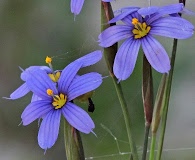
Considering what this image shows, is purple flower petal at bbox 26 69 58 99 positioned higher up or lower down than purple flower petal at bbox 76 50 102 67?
lower down

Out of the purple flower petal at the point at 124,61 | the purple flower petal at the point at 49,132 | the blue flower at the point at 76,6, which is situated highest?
the blue flower at the point at 76,6

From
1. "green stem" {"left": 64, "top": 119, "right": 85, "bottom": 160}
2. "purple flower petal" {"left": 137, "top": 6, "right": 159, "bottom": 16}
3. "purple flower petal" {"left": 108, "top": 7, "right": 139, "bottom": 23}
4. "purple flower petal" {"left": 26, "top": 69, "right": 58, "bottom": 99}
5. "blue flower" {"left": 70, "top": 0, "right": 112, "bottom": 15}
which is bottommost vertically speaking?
"green stem" {"left": 64, "top": 119, "right": 85, "bottom": 160}

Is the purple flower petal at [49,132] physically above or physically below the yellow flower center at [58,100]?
below

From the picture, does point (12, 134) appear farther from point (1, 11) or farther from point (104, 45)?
point (104, 45)

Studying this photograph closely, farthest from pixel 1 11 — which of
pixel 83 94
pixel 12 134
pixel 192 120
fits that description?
pixel 83 94
